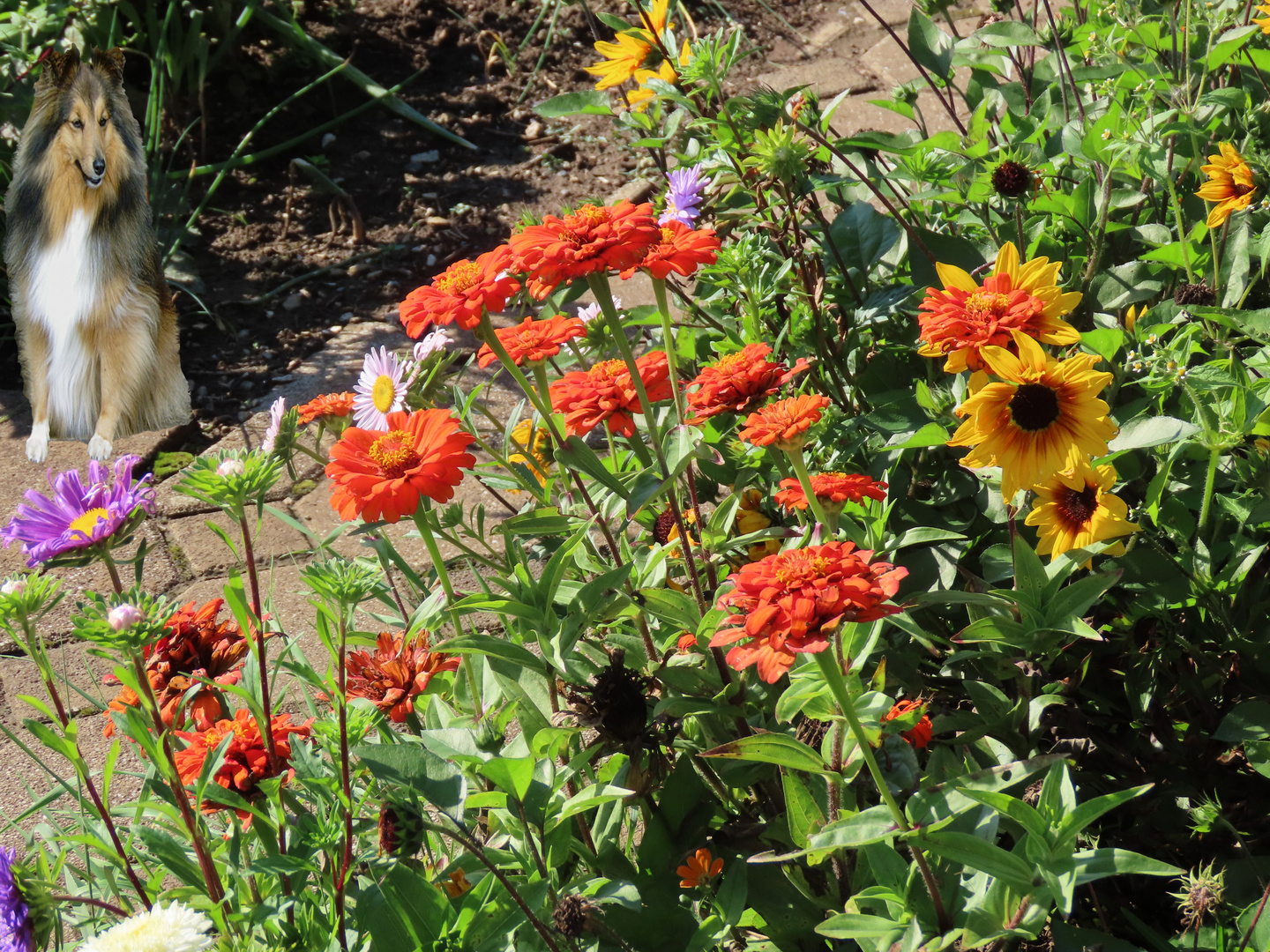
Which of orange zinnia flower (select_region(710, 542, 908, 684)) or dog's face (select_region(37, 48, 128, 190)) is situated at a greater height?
dog's face (select_region(37, 48, 128, 190))

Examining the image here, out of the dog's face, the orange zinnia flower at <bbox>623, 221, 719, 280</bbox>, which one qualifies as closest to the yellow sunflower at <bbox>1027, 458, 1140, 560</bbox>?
the orange zinnia flower at <bbox>623, 221, 719, 280</bbox>

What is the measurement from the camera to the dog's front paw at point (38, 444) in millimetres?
2258

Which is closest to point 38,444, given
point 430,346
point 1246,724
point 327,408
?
point 327,408

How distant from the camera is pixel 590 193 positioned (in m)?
2.95

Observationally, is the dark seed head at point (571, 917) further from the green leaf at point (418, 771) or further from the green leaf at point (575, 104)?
the green leaf at point (575, 104)

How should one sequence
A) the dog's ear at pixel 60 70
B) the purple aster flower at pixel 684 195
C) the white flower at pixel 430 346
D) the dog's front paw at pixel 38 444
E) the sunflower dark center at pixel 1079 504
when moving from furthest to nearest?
the dog's front paw at pixel 38 444 → the dog's ear at pixel 60 70 → the purple aster flower at pixel 684 195 → the white flower at pixel 430 346 → the sunflower dark center at pixel 1079 504

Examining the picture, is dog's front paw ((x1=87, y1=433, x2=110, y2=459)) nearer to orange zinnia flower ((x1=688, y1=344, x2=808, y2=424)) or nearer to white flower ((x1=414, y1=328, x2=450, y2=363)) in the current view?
white flower ((x1=414, y1=328, x2=450, y2=363))

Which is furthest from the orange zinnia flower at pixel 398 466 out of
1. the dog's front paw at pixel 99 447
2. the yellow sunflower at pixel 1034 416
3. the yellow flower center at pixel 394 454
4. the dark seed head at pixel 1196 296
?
the dog's front paw at pixel 99 447

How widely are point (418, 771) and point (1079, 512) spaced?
66 centimetres

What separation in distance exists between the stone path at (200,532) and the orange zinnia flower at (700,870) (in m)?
0.67

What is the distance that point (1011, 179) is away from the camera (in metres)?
1.21

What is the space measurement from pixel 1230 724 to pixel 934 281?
0.65 meters

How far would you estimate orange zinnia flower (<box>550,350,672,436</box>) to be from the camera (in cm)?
107

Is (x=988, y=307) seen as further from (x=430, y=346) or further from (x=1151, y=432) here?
(x=430, y=346)
